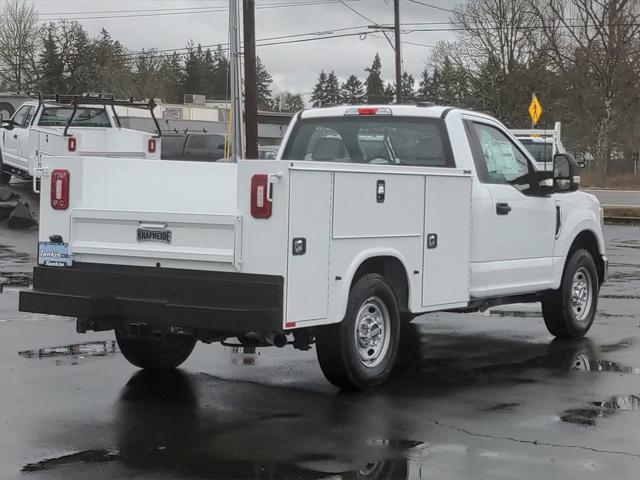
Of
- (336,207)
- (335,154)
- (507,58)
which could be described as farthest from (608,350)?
(507,58)

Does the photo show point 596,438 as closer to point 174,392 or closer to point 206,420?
point 206,420

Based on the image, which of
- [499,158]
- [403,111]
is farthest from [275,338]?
[499,158]

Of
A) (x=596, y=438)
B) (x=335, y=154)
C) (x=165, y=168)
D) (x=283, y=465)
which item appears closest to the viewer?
(x=283, y=465)

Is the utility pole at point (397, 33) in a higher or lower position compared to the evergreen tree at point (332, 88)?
lower

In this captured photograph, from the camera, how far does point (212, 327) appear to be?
6.66m

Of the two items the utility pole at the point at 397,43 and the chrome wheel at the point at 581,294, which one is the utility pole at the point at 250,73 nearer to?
the chrome wheel at the point at 581,294

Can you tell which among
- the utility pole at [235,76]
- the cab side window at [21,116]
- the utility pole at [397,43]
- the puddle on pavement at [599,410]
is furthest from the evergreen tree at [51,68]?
the puddle on pavement at [599,410]

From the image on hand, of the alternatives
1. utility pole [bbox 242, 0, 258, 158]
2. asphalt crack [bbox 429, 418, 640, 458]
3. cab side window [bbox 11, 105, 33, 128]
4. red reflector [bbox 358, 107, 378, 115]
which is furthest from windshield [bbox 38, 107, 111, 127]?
asphalt crack [bbox 429, 418, 640, 458]

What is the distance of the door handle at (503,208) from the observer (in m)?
8.81

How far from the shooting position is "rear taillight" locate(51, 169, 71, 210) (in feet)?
24.3

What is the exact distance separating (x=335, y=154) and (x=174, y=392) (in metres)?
2.75

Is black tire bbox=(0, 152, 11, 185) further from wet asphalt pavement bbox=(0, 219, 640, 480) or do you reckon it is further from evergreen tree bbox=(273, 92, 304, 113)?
evergreen tree bbox=(273, 92, 304, 113)

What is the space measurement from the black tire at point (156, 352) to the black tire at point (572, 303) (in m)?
3.81

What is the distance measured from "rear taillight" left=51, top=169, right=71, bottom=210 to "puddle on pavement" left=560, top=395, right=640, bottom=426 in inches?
153
